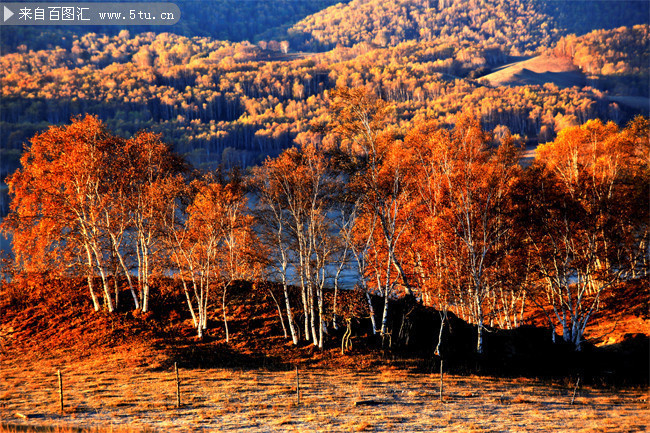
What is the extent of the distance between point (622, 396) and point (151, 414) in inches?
860

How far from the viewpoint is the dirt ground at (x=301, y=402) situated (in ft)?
59.6

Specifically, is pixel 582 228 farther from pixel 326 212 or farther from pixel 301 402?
pixel 301 402

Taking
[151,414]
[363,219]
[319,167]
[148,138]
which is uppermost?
[148,138]

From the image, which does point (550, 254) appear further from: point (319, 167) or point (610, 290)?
point (319, 167)

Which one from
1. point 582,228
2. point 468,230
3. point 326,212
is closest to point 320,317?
point 326,212

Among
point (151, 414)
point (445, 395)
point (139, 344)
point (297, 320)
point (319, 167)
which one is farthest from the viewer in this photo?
point (297, 320)

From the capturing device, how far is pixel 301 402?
20594mm

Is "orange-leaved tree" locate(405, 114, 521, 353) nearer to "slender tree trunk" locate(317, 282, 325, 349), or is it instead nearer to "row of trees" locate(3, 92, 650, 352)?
"row of trees" locate(3, 92, 650, 352)

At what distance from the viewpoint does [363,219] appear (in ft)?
109

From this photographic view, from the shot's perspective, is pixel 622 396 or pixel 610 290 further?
pixel 610 290

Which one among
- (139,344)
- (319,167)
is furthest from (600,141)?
(139,344)

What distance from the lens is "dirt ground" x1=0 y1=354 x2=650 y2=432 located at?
1816cm

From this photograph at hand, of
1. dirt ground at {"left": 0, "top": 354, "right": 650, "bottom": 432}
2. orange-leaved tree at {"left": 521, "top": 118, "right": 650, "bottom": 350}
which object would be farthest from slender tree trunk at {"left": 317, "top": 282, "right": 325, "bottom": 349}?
orange-leaved tree at {"left": 521, "top": 118, "right": 650, "bottom": 350}

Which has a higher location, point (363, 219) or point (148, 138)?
point (148, 138)
